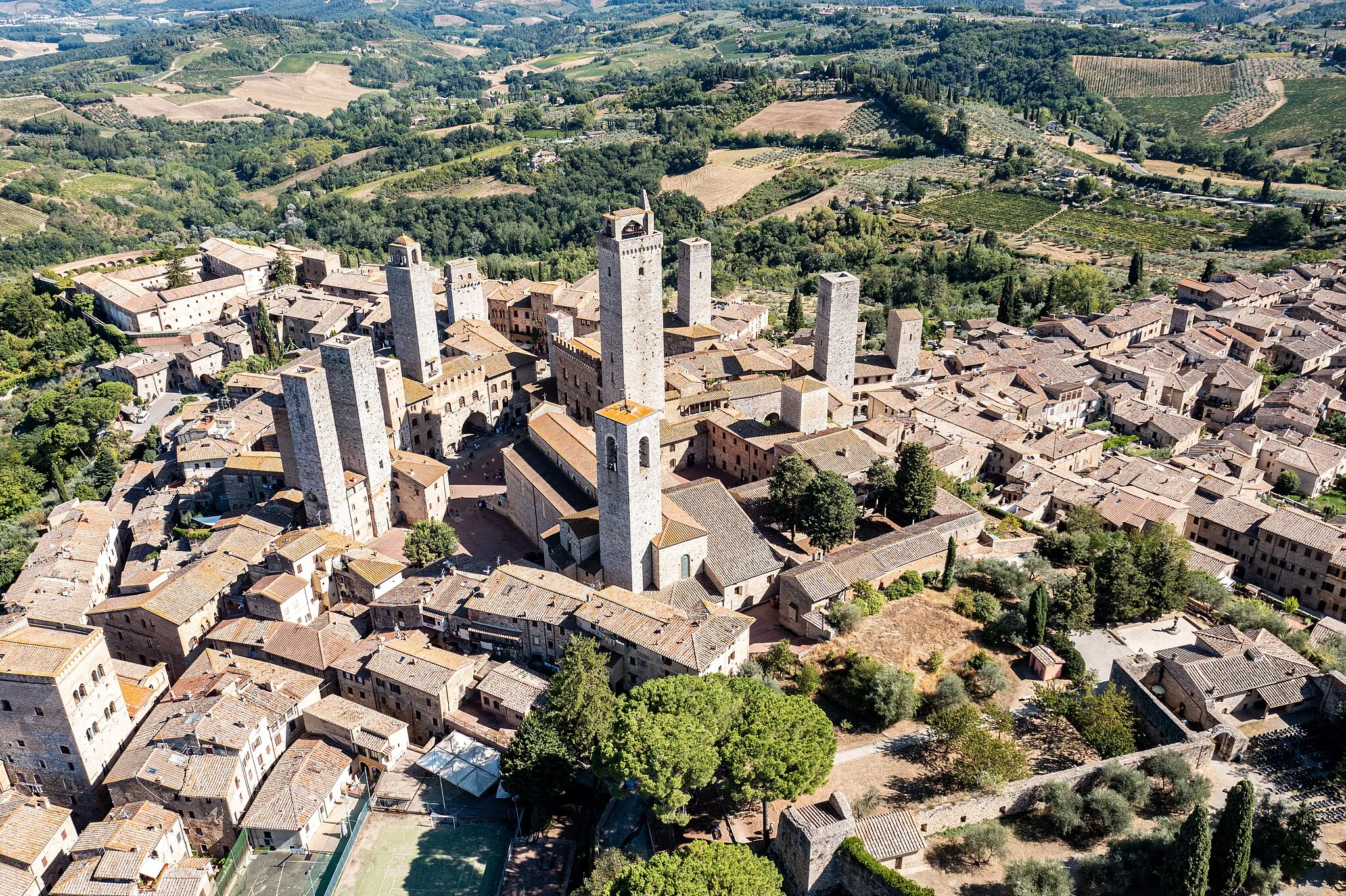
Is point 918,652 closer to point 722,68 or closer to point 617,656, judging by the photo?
point 617,656

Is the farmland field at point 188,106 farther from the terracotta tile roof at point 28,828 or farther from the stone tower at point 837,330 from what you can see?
the terracotta tile roof at point 28,828

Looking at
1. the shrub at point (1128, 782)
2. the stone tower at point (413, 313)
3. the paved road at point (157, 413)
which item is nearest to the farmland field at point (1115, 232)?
the stone tower at point (413, 313)

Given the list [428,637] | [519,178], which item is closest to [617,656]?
[428,637]

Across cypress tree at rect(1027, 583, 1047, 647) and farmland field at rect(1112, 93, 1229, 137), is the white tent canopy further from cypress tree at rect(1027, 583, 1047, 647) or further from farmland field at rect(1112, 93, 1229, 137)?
farmland field at rect(1112, 93, 1229, 137)

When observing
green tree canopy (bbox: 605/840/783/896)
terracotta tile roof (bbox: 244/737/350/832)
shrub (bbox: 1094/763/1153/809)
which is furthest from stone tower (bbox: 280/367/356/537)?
shrub (bbox: 1094/763/1153/809)

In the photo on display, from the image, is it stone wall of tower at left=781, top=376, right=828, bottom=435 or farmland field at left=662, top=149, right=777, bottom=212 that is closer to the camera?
stone wall of tower at left=781, top=376, right=828, bottom=435
